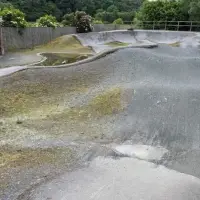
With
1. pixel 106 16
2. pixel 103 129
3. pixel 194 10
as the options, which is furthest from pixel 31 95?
pixel 106 16

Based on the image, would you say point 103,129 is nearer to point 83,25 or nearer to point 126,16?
point 83,25

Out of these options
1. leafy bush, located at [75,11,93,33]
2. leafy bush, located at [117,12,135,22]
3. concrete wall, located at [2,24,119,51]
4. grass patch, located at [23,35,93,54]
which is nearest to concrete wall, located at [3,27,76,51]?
concrete wall, located at [2,24,119,51]

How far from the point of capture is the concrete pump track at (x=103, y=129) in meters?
5.95

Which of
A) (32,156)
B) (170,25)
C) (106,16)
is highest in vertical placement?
(170,25)

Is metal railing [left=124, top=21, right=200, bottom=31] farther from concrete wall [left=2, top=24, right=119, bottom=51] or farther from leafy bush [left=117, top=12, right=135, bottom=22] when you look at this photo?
leafy bush [left=117, top=12, right=135, bottom=22]

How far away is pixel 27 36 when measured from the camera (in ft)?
78.8

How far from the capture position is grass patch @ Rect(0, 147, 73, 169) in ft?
21.6

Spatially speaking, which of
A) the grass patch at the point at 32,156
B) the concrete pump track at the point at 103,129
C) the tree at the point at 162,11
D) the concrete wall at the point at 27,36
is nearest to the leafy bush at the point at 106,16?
the tree at the point at 162,11

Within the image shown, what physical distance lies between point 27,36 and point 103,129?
17202 millimetres

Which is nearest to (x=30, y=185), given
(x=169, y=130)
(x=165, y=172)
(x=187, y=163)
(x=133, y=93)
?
(x=165, y=172)

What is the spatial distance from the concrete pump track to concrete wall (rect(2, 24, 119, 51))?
377 inches

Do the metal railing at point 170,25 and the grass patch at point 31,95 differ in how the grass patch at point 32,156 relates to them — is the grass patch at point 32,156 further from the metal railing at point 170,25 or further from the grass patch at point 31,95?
the metal railing at point 170,25

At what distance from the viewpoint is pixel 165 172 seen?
254 inches

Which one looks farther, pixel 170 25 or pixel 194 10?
pixel 170 25
